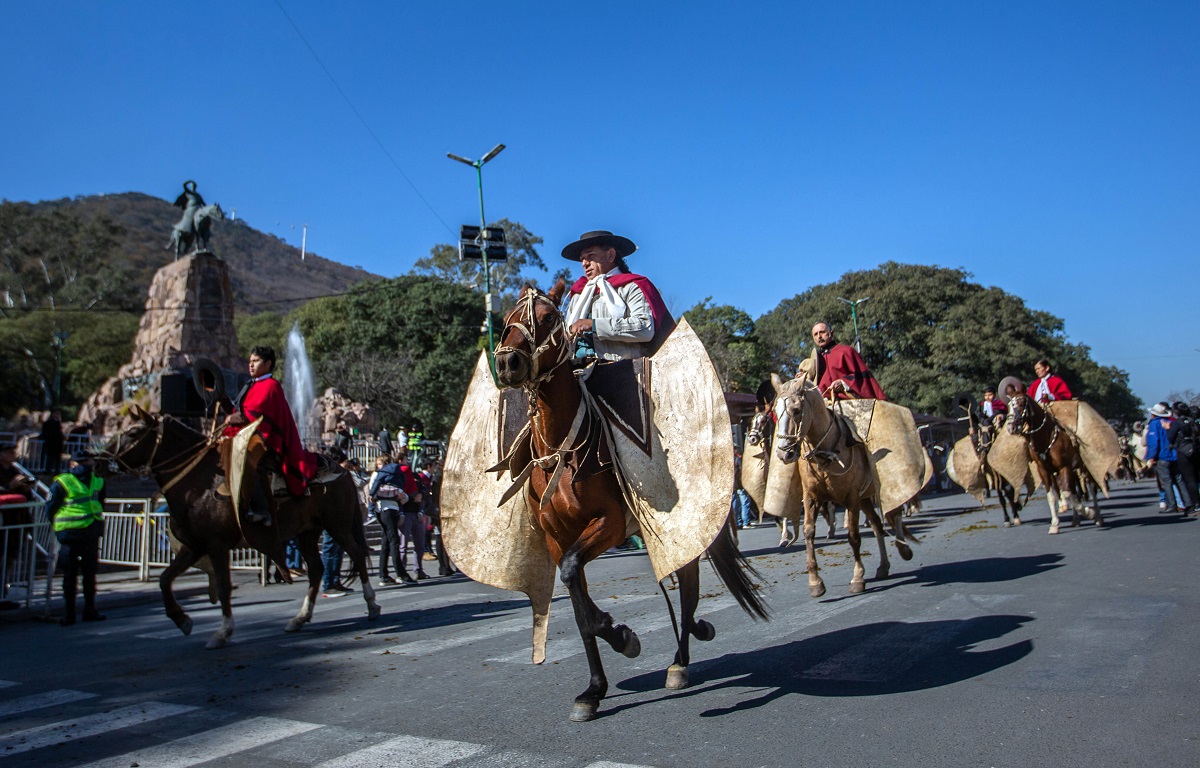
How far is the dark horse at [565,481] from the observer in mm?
4957

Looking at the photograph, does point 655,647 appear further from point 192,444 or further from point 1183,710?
point 192,444

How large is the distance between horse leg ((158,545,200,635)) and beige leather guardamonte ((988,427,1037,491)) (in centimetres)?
1230

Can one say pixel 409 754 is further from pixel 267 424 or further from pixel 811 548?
pixel 811 548

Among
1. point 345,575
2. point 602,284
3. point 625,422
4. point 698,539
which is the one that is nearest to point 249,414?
point 602,284

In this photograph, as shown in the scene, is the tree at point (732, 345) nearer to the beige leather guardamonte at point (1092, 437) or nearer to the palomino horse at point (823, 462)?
the beige leather guardamonte at point (1092, 437)

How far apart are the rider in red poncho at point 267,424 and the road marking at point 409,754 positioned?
4.63 m

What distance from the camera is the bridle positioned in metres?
4.92

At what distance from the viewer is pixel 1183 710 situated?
4.46 meters

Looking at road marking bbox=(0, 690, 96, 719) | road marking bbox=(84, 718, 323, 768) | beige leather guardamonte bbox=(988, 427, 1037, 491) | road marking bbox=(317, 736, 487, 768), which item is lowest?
road marking bbox=(317, 736, 487, 768)

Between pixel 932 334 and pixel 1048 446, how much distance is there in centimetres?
3784

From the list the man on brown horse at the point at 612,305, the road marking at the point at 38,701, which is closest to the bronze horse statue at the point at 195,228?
the road marking at the point at 38,701

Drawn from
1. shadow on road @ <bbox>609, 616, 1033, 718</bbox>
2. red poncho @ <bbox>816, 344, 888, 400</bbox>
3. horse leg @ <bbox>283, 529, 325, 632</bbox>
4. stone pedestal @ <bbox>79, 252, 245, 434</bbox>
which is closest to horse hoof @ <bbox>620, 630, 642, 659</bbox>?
shadow on road @ <bbox>609, 616, 1033, 718</bbox>

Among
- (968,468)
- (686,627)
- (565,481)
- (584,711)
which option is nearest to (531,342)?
(565,481)

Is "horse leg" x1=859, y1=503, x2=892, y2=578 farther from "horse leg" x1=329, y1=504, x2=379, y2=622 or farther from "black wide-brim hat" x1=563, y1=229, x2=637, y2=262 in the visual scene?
"horse leg" x1=329, y1=504, x2=379, y2=622
